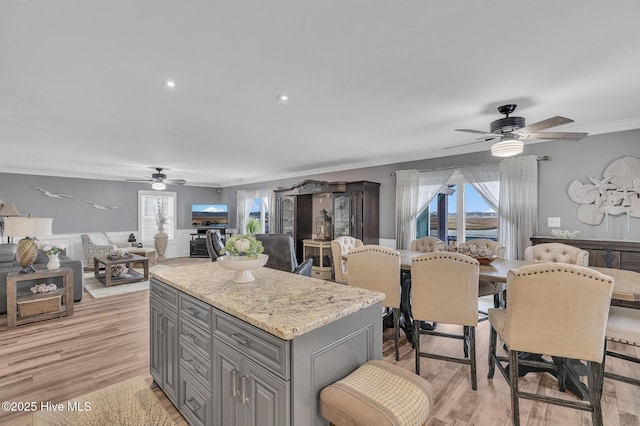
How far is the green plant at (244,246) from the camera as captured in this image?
1.90 meters

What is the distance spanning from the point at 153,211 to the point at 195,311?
830 cm

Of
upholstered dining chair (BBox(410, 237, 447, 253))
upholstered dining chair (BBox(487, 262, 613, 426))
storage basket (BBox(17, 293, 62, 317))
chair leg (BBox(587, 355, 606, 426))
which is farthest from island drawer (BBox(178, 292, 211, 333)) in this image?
storage basket (BBox(17, 293, 62, 317))

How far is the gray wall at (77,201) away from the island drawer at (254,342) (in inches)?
321

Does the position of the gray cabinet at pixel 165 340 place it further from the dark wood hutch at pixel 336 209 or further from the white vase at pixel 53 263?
the dark wood hutch at pixel 336 209

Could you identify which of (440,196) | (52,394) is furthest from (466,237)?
(52,394)

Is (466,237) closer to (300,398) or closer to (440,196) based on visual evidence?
(440,196)

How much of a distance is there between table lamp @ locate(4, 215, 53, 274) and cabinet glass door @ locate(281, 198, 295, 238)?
409 centimetres

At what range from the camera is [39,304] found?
3.75 m

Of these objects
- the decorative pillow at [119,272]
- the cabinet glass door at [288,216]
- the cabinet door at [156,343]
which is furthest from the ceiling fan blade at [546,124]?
the decorative pillow at [119,272]

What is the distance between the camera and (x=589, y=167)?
140 inches

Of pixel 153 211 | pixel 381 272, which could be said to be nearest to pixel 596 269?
pixel 381 272

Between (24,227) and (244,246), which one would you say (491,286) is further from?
(24,227)

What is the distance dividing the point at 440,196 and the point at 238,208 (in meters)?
6.07

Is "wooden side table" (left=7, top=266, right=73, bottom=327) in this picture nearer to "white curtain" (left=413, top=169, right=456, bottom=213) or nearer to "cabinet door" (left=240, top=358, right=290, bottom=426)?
"cabinet door" (left=240, top=358, right=290, bottom=426)
